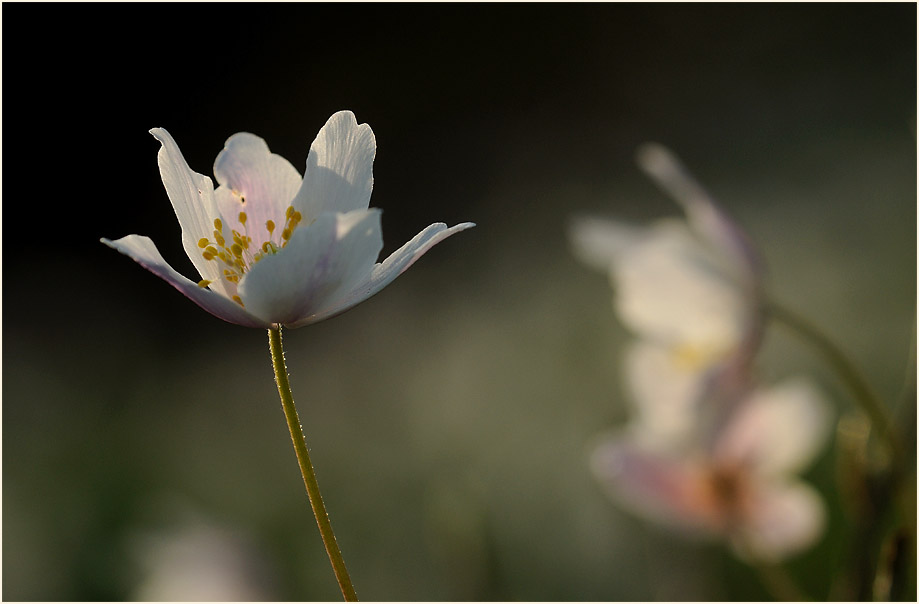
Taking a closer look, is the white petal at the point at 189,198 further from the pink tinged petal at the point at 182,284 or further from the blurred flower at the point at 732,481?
the blurred flower at the point at 732,481

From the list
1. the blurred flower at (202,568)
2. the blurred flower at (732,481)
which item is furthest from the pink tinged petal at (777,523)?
the blurred flower at (202,568)

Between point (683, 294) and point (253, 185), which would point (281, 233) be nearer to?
point (253, 185)

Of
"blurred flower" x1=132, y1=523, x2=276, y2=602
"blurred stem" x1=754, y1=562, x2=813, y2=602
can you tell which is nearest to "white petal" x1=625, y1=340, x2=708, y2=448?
"blurred stem" x1=754, y1=562, x2=813, y2=602

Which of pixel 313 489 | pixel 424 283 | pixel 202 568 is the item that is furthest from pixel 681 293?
pixel 424 283

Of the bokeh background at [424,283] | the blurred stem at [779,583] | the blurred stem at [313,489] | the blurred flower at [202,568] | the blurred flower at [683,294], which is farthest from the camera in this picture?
the bokeh background at [424,283]

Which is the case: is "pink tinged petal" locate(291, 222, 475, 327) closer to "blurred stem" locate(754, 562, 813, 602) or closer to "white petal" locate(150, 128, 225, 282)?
"white petal" locate(150, 128, 225, 282)

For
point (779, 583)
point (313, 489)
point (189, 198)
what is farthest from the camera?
point (779, 583)

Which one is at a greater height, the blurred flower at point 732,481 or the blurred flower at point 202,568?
the blurred flower at point 732,481
